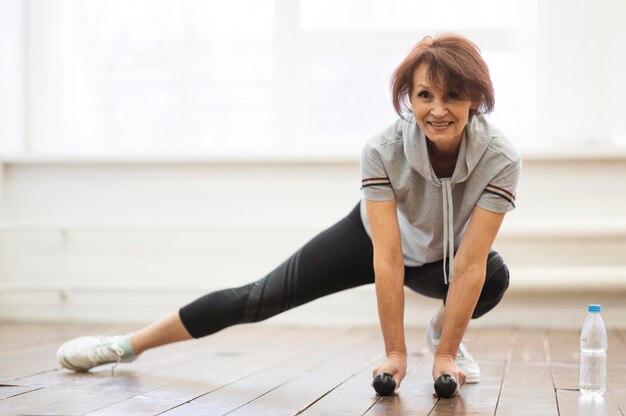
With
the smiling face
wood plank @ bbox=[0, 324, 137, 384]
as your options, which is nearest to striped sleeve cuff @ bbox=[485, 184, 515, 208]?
the smiling face

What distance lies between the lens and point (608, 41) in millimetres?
3883

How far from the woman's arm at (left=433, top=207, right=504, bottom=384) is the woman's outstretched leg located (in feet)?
0.89

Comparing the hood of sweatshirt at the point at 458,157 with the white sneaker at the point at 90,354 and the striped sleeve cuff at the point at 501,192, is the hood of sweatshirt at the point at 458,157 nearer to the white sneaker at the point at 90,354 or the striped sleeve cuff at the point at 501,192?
the striped sleeve cuff at the point at 501,192

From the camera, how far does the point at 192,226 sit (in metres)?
4.07

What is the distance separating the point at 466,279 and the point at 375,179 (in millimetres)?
316

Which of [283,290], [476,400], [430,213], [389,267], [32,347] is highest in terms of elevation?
[430,213]

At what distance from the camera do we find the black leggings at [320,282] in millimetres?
2395

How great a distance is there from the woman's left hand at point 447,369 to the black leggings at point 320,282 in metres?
0.22

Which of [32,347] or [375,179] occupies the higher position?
[375,179]

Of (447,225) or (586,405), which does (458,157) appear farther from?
(586,405)

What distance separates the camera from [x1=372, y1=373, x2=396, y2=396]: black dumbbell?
85.6 inches

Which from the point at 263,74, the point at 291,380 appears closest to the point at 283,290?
the point at 291,380

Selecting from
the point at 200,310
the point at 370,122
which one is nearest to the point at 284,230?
the point at 370,122

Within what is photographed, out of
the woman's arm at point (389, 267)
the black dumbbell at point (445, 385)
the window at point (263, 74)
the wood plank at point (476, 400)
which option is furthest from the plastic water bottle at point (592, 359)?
the window at point (263, 74)
